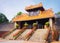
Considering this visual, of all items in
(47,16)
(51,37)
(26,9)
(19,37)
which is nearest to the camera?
(51,37)

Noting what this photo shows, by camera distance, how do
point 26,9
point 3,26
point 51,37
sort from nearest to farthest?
point 51,37
point 26,9
point 3,26

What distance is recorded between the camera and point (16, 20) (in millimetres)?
31078

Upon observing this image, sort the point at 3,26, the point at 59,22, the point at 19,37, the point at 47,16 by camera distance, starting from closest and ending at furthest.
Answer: the point at 19,37 < the point at 47,16 < the point at 59,22 < the point at 3,26

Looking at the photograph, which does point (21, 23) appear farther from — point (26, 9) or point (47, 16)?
point (47, 16)

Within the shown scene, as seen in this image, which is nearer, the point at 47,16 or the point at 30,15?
the point at 47,16

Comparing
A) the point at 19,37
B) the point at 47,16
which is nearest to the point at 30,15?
the point at 47,16

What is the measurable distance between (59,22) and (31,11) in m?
6.50

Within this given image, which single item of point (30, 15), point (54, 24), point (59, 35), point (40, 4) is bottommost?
point (59, 35)

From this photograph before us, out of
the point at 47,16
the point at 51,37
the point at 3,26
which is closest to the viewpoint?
the point at 51,37

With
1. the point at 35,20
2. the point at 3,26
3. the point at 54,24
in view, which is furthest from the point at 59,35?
the point at 3,26

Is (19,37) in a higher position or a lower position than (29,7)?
lower

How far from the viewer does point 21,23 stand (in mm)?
31984

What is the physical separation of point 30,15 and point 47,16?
→ 5.09 meters

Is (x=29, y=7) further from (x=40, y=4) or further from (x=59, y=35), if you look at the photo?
(x=59, y=35)
